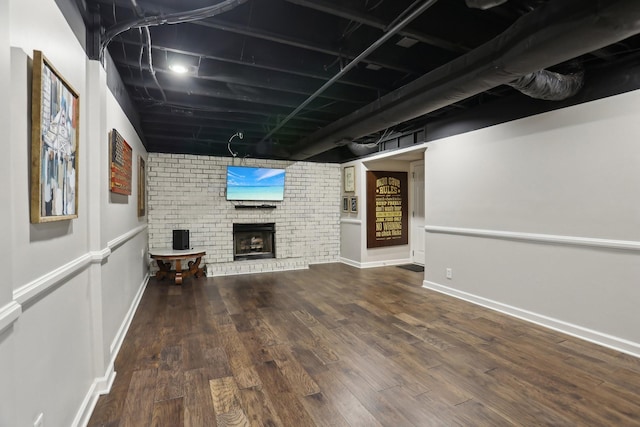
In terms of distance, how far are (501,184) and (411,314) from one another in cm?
185

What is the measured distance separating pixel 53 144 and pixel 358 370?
7.64 ft

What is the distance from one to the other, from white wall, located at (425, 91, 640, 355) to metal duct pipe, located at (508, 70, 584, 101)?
0.22 metres

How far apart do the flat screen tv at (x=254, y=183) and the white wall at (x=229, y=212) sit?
0.77ft

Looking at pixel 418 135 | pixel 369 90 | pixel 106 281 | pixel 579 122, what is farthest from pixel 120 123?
pixel 579 122

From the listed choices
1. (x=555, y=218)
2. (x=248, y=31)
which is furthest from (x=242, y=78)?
(x=555, y=218)

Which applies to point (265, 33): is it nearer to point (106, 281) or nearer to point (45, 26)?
point (45, 26)

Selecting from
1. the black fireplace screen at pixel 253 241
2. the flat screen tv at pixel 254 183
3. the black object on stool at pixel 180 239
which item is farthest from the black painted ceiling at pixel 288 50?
the black fireplace screen at pixel 253 241

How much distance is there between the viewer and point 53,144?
1351mm

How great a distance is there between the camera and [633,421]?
1.75m

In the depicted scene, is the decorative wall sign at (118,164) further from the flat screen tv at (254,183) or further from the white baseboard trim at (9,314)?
the flat screen tv at (254,183)

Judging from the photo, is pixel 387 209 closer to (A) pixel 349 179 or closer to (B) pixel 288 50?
(A) pixel 349 179

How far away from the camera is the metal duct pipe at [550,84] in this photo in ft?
8.39

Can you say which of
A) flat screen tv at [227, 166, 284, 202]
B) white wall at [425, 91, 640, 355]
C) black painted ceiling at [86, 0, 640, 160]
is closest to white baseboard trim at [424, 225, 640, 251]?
white wall at [425, 91, 640, 355]

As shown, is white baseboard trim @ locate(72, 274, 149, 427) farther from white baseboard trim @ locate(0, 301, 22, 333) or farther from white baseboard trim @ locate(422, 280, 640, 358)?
white baseboard trim @ locate(422, 280, 640, 358)
